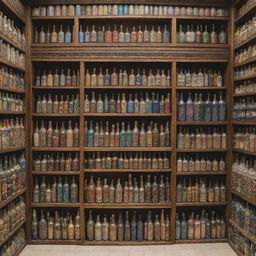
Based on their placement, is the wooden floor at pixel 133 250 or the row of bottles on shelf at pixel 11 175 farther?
the wooden floor at pixel 133 250

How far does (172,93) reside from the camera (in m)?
4.18

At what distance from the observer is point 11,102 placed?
3.68 meters

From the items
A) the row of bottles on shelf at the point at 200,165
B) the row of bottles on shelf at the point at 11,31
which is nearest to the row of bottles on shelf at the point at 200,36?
the row of bottles on shelf at the point at 200,165

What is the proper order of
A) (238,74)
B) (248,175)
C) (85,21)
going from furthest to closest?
1. (85,21)
2. (238,74)
3. (248,175)

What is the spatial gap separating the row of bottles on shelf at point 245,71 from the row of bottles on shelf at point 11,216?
298cm

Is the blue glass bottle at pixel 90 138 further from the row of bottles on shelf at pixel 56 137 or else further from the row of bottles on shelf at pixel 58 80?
the row of bottles on shelf at pixel 58 80

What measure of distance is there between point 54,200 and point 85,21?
2.32 meters

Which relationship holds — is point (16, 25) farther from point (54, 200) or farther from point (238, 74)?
point (238, 74)

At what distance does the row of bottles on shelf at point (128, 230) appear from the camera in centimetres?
420

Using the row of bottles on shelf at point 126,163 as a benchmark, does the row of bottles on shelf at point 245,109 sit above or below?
above

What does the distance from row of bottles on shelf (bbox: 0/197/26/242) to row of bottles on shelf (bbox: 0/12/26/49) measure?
1809 mm

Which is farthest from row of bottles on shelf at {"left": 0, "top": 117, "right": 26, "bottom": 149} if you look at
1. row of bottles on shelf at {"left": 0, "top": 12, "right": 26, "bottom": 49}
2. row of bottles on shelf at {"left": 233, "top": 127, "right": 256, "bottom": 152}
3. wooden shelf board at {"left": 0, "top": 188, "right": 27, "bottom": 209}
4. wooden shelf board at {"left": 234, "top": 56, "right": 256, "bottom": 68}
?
wooden shelf board at {"left": 234, "top": 56, "right": 256, "bottom": 68}

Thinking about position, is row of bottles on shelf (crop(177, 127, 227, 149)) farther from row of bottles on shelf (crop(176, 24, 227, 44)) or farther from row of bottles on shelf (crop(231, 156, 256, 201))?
row of bottles on shelf (crop(176, 24, 227, 44))

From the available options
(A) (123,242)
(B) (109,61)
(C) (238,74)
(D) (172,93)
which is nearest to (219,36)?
(C) (238,74)
